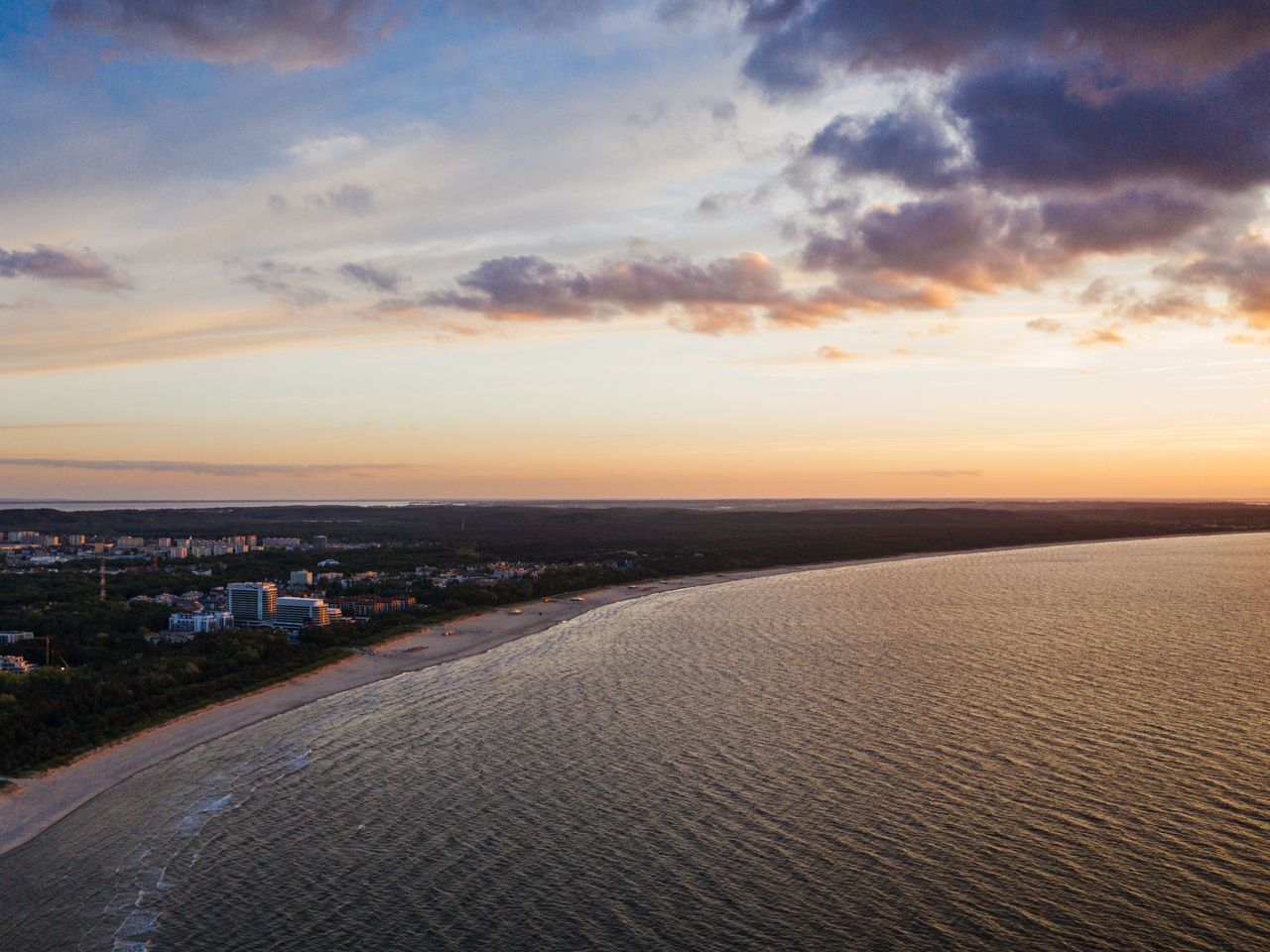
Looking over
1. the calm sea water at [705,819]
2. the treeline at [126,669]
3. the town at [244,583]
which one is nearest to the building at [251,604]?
the town at [244,583]

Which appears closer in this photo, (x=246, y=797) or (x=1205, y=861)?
(x=1205, y=861)

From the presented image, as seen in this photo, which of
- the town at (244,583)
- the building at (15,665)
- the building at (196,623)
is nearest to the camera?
the building at (15,665)

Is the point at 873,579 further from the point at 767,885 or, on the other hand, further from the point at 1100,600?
the point at 767,885

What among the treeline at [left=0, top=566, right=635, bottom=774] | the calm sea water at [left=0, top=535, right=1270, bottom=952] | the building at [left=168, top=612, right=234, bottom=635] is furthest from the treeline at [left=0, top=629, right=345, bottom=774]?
the building at [left=168, top=612, right=234, bottom=635]

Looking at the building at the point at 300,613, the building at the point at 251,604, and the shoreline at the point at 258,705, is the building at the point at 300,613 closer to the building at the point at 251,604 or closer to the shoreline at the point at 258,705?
the building at the point at 251,604

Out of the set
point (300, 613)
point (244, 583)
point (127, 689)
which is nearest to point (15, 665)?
point (127, 689)

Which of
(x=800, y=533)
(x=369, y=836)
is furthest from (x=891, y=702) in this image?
(x=800, y=533)
